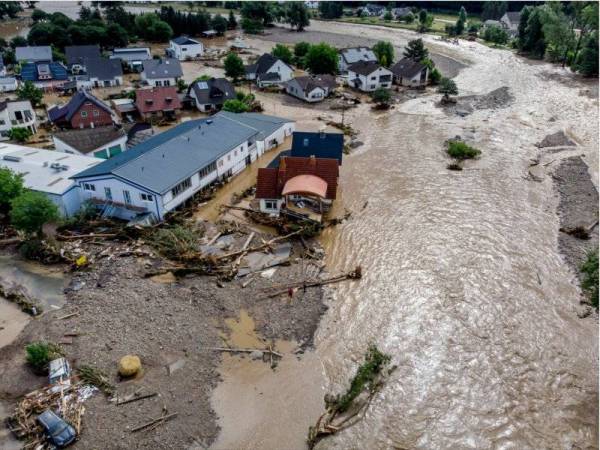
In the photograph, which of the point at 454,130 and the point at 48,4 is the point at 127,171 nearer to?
the point at 454,130

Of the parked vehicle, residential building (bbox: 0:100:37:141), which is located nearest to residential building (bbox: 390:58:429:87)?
residential building (bbox: 0:100:37:141)

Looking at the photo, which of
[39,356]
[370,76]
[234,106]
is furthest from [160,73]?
[39,356]

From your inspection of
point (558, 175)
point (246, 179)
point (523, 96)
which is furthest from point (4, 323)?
point (523, 96)

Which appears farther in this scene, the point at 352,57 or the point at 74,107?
the point at 352,57

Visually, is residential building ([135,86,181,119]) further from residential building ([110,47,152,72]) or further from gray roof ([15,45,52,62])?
gray roof ([15,45,52,62])

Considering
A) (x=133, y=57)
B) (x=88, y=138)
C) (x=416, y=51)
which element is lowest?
(x=88, y=138)

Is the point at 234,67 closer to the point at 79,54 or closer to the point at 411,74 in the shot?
the point at 411,74
